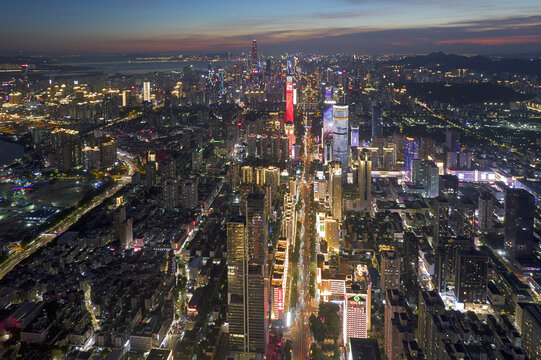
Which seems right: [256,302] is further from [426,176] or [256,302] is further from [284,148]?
[284,148]

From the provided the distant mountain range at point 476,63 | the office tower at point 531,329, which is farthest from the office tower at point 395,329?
the distant mountain range at point 476,63

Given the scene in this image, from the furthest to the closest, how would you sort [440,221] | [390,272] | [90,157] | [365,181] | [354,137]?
A: [354,137], [90,157], [365,181], [440,221], [390,272]

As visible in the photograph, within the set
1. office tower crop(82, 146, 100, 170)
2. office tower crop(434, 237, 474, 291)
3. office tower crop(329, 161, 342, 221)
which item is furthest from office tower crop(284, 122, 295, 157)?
office tower crop(434, 237, 474, 291)

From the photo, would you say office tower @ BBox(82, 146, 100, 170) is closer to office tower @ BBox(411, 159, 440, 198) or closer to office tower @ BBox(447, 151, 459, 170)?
office tower @ BBox(411, 159, 440, 198)

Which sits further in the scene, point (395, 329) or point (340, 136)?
point (340, 136)

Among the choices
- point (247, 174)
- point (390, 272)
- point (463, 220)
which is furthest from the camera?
point (247, 174)

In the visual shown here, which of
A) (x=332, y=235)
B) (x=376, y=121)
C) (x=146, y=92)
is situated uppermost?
(x=146, y=92)

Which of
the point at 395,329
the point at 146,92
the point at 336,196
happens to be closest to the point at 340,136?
the point at 336,196
